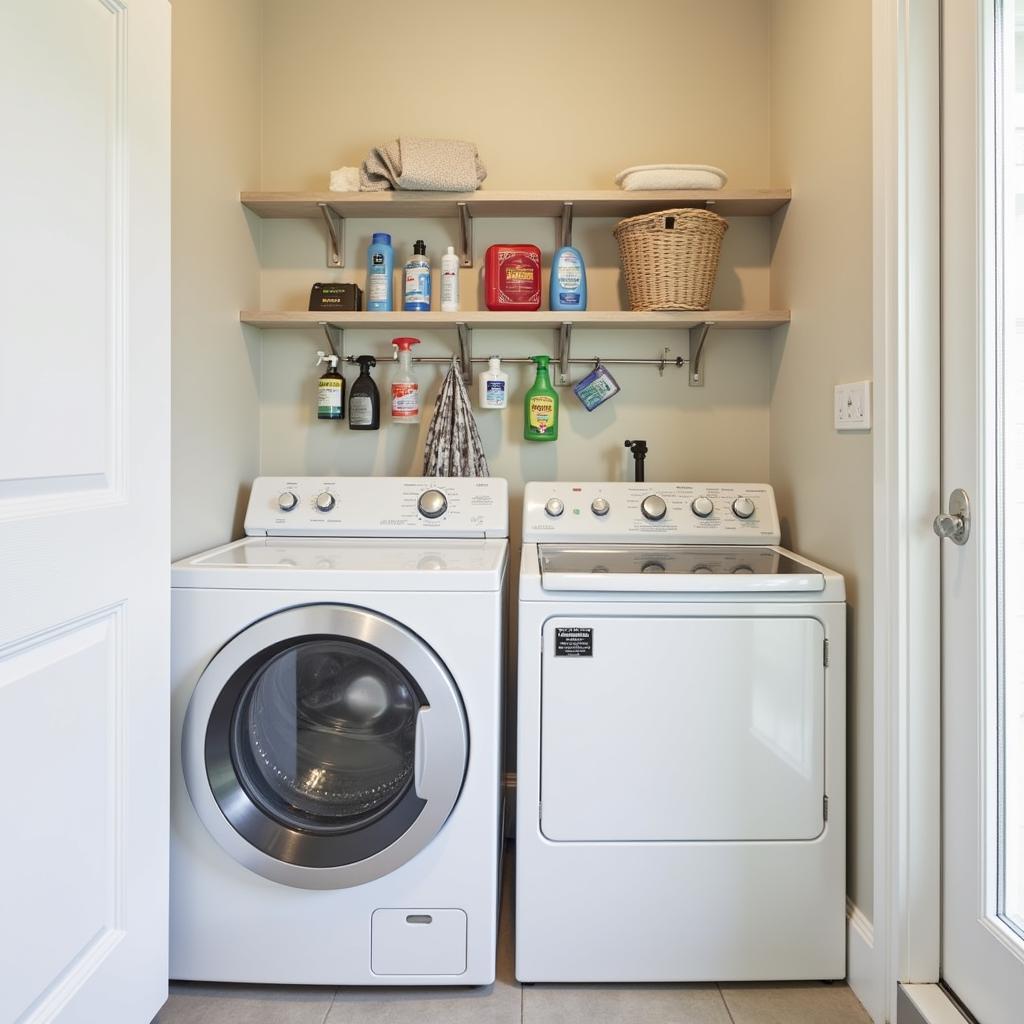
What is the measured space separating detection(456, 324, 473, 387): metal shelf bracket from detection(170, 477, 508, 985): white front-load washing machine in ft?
2.68

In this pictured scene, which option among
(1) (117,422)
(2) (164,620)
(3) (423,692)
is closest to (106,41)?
(1) (117,422)

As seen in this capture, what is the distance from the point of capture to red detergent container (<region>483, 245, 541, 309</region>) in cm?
211

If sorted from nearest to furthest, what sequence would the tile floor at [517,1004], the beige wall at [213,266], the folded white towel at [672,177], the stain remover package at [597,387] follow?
1. the tile floor at [517,1004]
2. the beige wall at [213,266]
3. the folded white towel at [672,177]
4. the stain remover package at [597,387]

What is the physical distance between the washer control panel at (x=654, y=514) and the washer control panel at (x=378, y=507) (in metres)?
0.11

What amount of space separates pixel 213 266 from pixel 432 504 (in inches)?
31.2

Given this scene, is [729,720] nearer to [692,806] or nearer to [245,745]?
[692,806]

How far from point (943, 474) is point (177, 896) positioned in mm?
1664

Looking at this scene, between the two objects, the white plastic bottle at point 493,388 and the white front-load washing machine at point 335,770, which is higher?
the white plastic bottle at point 493,388

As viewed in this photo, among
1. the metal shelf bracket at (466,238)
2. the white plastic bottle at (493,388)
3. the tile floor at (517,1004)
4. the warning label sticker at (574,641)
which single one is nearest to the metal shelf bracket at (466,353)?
the white plastic bottle at (493,388)

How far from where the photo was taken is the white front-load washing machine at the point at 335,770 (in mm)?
1469

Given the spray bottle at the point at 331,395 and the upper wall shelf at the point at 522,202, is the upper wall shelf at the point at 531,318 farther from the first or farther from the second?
the upper wall shelf at the point at 522,202

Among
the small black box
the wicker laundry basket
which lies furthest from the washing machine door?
the wicker laundry basket

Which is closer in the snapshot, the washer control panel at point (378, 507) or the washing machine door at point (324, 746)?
the washing machine door at point (324, 746)

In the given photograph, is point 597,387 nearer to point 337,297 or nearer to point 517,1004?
point 337,297
